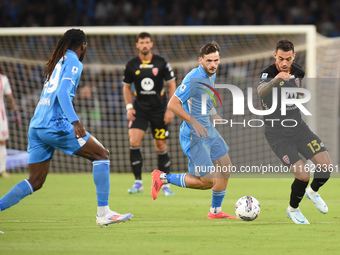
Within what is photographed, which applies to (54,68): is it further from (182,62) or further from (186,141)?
(182,62)

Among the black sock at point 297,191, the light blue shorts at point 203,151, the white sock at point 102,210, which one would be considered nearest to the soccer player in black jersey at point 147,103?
the light blue shorts at point 203,151

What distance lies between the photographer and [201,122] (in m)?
7.33

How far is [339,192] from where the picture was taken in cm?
1053

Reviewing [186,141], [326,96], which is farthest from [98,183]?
[326,96]

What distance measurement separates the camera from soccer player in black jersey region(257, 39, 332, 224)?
689cm

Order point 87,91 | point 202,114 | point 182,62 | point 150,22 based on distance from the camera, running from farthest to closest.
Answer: point 150,22 → point 182,62 → point 87,91 → point 202,114

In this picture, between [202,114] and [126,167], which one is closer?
[202,114]

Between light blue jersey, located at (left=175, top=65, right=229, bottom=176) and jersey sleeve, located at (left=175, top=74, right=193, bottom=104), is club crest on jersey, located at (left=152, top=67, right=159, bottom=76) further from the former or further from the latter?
jersey sleeve, located at (left=175, top=74, right=193, bottom=104)

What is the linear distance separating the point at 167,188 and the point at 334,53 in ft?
20.9

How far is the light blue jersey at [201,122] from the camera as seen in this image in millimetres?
7129

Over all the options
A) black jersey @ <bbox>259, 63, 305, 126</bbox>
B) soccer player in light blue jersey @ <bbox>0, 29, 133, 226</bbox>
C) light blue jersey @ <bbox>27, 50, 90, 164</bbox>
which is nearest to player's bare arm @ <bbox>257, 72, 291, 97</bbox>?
black jersey @ <bbox>259, 63, 305, 126</bbox>

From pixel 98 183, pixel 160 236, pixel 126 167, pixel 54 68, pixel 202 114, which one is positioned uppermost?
pixel 54 68

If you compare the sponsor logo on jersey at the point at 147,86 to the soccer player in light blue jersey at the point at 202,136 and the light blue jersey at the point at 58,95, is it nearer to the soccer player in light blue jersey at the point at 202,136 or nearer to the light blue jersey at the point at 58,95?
the soccer player in light blue jersey at the point at 202,136

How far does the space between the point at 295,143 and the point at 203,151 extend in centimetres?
102
